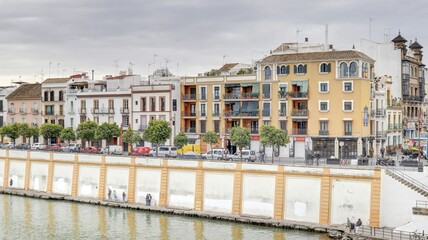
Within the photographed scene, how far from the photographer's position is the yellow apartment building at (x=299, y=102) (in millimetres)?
79375

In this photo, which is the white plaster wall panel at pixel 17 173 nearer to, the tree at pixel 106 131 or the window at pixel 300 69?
the tree at pixel 106 131

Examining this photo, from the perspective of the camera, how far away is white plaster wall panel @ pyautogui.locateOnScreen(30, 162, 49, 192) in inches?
2936

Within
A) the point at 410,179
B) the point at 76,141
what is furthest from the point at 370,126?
the point at 76,141

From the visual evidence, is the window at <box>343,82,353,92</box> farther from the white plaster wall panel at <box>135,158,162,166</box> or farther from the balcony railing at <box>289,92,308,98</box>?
the white plaster wall panel at <box>135,158,162,166</box>

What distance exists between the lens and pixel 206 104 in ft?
297

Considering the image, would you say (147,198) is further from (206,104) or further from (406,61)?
(406,61)

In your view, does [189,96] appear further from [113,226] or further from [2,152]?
[113,226]

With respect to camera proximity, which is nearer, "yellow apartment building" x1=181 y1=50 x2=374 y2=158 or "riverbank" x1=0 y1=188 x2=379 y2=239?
"riverbank" x1=0 y1=188 x2=379 y2=239

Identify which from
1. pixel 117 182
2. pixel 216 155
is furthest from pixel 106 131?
pixel 117 182

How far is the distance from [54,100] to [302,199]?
2402 inches

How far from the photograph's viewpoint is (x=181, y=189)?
6281cm

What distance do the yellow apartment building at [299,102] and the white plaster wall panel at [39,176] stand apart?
23.1 m

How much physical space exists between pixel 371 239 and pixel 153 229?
59.0 ft

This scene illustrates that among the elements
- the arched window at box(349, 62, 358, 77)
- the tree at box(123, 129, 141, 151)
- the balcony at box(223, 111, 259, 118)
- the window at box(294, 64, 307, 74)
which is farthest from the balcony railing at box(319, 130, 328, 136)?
the tree at box(123, 129, 141, 151)
